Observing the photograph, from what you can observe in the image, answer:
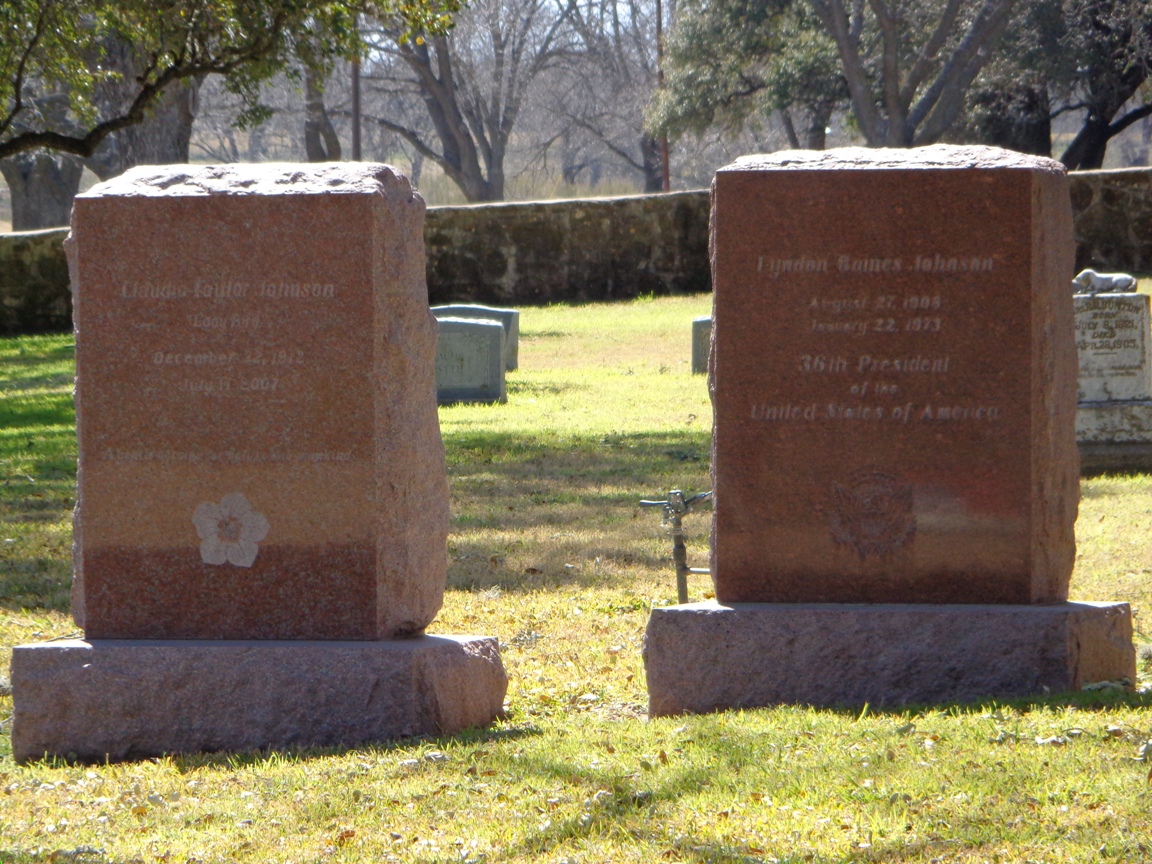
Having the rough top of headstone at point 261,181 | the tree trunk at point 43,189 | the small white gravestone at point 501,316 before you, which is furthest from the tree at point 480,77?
the rough top of headstone at point 261,181

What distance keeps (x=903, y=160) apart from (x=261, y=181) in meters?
2.13

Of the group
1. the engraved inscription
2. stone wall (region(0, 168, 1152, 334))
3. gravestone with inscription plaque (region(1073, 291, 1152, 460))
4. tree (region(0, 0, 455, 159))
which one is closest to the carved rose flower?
the engraved inscription

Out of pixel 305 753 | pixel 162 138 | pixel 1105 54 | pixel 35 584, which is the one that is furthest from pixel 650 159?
pixel 305 753

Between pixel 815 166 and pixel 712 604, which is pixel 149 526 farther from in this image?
pixel 815 166

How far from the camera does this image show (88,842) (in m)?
3.71

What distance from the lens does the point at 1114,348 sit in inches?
394

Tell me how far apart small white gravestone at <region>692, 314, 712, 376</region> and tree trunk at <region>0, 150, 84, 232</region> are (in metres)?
21.2

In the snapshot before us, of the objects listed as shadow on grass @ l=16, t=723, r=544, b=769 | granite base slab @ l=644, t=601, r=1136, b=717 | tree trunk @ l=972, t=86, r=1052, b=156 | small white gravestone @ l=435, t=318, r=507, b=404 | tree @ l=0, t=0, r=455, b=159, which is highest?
tree trunk @ l=972, t=86, r=1052, b=156

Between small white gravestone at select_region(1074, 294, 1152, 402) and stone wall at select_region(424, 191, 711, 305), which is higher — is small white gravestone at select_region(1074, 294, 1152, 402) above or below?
below

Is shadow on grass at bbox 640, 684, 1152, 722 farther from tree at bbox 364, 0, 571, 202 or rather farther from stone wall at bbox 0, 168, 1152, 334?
tree at bbox 364, 0, 571, 202

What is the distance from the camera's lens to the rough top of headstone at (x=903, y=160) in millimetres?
4750

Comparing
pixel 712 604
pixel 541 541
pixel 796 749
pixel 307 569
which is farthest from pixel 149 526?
pixel 541 541

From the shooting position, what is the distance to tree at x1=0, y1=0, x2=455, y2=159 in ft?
39.8

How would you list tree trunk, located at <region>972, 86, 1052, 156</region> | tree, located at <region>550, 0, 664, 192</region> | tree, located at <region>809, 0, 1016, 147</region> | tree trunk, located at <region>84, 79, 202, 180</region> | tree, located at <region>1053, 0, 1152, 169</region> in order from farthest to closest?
tree, located at <region>550, 0, 664, 192</region>
tree trunk, located at <region>972, 86, 1052, 156</region>
tree, located at <region>1053, 0, 1152, 169</region>
tree, located at <region>809, 0, 1016, 147</region>
tree trunk, located at <region>84, 79, 202, 180</region>
